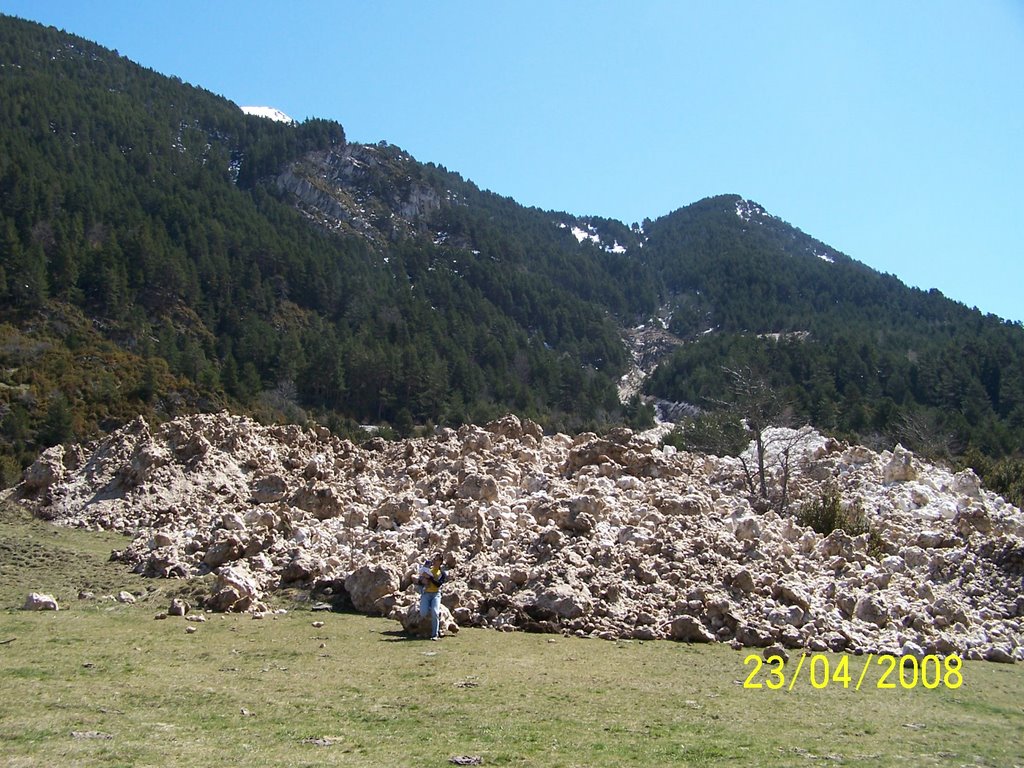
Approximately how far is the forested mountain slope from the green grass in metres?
19.8

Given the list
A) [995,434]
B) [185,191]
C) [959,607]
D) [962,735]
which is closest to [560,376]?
[995,434]

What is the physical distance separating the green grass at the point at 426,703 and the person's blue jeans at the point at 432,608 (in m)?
0.28

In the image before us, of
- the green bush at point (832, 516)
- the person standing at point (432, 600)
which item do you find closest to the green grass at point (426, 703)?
the person standing at point (432, 600)

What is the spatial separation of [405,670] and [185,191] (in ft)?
220

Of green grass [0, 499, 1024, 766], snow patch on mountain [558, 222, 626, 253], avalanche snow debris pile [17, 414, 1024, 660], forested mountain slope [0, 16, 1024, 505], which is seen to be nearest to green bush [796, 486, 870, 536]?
avalanche snow debris pile [17, 414, 1024, 660]

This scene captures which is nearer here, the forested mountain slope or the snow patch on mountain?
the forested mountain slope

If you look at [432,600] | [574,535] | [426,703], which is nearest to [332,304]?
[574,535]

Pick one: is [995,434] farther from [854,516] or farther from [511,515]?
[511,515]

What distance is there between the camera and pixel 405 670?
845 cm

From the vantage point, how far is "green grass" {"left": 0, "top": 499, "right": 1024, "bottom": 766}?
5723mm

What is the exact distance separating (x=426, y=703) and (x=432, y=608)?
2869 millimetres

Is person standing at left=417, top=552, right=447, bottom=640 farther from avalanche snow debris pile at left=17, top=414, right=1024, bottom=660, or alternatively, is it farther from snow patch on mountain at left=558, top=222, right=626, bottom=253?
snow patch on mountain at left=558, top=222, right=626, bottom=253

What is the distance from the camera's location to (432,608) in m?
10.1

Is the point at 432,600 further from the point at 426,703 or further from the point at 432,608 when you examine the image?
the point at 426,703
